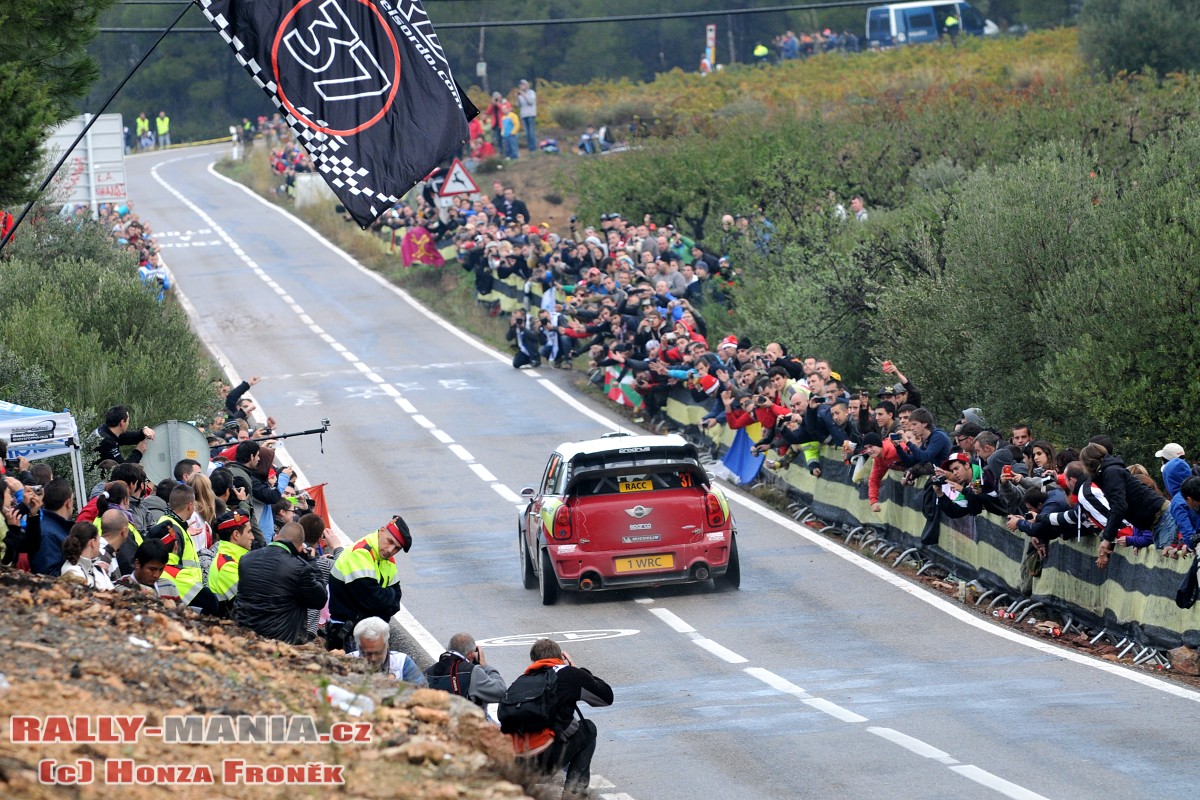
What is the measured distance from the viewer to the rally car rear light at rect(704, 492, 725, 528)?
60.8ft

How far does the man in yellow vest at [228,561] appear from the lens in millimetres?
12844

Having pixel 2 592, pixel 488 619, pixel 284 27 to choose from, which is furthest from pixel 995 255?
pixel 2 592

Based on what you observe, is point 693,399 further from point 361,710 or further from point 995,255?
point 361,710

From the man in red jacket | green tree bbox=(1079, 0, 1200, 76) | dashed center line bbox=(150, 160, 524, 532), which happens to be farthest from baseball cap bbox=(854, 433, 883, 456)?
green tree bbox=(1079, 0, 1200, 76)

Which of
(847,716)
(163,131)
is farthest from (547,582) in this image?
(163,131)

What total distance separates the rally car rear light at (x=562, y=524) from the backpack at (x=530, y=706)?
7.65 metres

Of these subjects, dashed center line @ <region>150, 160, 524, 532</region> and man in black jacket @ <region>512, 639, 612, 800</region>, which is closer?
man in black jacket @ <region>512, 639, 612, 800</region>

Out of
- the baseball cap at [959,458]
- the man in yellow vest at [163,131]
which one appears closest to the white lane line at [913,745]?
the baseball cap at [959,458]

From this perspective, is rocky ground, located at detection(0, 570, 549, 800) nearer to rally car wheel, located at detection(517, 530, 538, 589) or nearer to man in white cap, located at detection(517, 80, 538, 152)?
rally car wheel, located at detection(517, 530, 538, 589)

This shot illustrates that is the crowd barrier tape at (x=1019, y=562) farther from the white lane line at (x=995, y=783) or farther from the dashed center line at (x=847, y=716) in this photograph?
the white lane line at (x=995, y=783)

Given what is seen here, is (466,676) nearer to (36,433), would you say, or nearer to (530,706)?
(530,706)

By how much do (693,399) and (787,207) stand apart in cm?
1085

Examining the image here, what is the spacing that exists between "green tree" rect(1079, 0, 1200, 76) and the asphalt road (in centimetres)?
3151

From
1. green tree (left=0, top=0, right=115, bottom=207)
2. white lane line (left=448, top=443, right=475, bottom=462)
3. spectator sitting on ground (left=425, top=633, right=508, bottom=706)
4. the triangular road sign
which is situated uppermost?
green tree (left=0, top=0, right=115, bottom=207)
